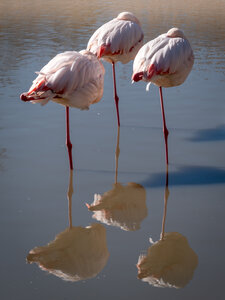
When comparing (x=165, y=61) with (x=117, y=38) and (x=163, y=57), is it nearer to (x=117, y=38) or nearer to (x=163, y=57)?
(x=163, y=57)

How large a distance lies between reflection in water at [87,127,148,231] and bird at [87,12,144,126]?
4.46ft

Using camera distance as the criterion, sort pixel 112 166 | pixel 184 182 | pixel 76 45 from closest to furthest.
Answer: pixel 184 182, pixel 112 166, pixel 76 45

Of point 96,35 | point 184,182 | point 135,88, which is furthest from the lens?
point 135,88

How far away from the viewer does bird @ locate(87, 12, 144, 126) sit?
457cm

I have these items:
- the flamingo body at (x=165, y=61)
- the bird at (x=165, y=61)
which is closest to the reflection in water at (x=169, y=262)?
the bird at (x=165, y=61)

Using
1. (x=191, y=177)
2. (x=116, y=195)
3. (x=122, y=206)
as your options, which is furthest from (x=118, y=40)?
(x=122, y=206)

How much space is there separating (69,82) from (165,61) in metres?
0.78

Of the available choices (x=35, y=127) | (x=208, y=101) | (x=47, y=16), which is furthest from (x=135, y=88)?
(x=47, y=16)

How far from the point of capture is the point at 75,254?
105 inches

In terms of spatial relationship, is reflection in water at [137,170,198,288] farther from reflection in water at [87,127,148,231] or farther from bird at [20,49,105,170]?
bird at [20,49,105,170]

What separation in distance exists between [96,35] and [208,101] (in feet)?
4.85

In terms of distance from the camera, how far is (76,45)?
27.5ft

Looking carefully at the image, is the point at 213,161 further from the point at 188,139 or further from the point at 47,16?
the point at 47,16

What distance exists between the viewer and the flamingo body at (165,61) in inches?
145
